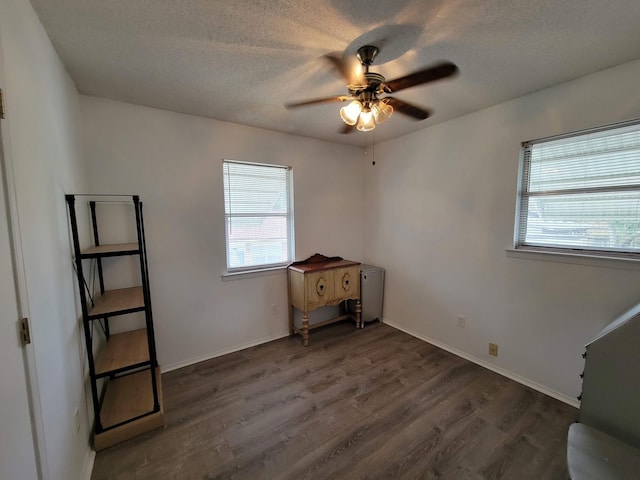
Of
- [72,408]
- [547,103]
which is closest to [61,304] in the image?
[72,408]

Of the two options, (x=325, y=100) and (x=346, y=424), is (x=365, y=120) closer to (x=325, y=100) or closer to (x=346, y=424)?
(x=325, y=100)

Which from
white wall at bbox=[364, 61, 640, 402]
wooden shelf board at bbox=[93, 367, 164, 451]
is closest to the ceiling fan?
white wall at bbox=[364, 61, 640, 402]

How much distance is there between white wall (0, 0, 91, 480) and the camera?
42.2 inches

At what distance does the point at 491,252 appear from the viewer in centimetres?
255

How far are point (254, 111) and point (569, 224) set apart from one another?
114 inches

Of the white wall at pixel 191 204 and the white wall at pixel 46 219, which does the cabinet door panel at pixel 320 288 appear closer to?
the white wall at pixel 191 204

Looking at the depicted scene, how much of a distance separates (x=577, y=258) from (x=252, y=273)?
2.94 meters

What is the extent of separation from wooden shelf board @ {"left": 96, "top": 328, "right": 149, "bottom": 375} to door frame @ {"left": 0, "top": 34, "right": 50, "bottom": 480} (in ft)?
2.44

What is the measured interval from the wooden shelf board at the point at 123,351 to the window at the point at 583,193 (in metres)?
3.28

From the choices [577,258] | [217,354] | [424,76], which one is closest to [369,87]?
[424,76]

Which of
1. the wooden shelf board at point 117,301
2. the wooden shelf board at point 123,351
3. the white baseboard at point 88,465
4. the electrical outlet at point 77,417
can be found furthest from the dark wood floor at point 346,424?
the wooden shelf board at point 117,301

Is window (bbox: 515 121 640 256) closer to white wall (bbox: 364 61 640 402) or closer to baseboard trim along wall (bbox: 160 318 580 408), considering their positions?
white wall (bbox: 364 61 640 402)

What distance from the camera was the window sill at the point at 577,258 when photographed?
6.03 feet

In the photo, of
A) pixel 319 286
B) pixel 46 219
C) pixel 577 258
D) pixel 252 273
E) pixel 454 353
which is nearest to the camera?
pixel 46 219
